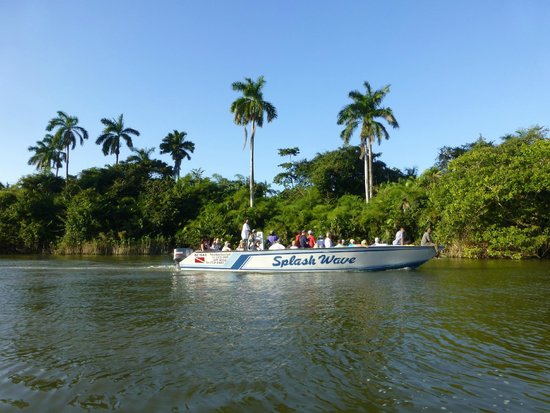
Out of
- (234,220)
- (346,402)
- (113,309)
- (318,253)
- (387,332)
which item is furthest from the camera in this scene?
(234,220)

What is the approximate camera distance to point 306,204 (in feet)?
137

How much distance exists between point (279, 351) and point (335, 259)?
1229 cm

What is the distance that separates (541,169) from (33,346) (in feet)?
85.8

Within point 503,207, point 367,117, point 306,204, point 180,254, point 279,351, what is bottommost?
point 279,351

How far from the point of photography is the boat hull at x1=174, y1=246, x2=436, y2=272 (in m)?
18.4

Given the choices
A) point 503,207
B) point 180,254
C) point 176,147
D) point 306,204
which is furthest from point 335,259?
point 176,147

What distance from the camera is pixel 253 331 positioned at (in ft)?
25.3

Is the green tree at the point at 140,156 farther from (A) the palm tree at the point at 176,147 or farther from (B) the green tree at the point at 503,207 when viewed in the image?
(B) the green tree at the point at 503,207

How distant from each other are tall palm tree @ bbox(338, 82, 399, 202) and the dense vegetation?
437cm

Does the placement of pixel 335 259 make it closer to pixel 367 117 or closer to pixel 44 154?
pixel 367 117

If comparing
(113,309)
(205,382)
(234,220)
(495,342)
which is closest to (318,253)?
(113,309)

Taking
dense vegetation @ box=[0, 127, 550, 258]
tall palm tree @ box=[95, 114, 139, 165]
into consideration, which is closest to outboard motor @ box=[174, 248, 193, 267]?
dense vegetation @ box=[0, 127, 550, 258]

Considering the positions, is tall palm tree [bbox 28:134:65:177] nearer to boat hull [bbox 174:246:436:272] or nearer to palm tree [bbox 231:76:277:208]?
palm tree [bbox 231:76:277:208]

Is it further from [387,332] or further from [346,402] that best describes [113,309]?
[346,402]
